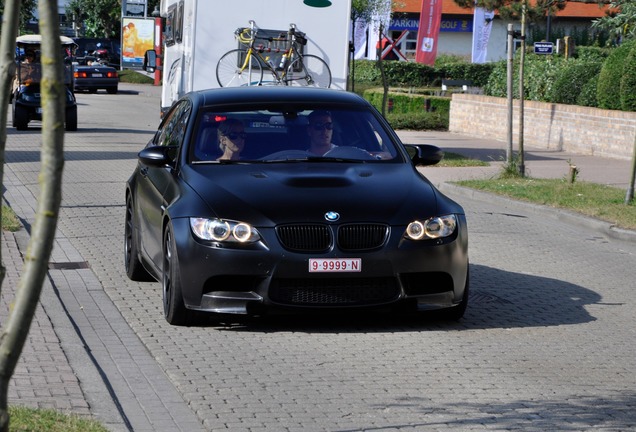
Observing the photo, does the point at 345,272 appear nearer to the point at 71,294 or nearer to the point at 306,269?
the point at 306,269

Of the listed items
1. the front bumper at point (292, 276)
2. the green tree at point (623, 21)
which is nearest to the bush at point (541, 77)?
the green tree at point (623, 21)

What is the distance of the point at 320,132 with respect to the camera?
927 centimetres

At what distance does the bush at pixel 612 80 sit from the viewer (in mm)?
25375

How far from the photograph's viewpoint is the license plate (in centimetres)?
785

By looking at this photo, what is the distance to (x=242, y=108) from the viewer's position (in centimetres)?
933

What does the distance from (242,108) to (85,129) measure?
2254cm

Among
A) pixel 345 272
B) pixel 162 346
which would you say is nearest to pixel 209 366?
pixel 162 346

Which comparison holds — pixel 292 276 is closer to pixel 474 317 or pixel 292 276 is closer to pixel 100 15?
pixel 474 317

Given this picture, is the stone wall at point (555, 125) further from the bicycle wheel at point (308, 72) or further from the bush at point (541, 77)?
the bicycle wheel at point (308, 72)

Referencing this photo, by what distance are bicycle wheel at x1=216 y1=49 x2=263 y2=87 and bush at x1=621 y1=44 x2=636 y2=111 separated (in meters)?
8.53

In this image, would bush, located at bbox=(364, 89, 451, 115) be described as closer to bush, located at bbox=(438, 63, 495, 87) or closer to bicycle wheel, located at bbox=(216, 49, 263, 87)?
bicycle wheel, located at bbox=(216, 49, 263, 87)

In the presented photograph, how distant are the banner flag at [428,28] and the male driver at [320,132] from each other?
47.2m

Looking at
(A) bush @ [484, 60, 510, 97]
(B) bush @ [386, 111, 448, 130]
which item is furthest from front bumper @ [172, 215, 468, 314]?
(B) bush @ [386, 111, 448, 130]

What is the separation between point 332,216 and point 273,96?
188 centimetres
